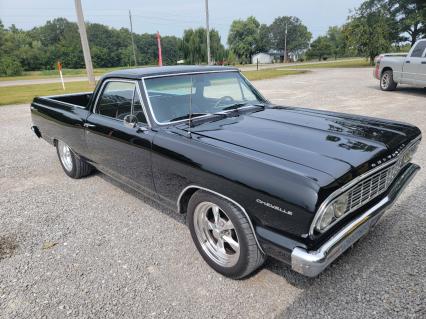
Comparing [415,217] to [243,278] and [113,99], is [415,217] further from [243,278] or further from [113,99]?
[113,99]

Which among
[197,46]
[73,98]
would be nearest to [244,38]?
[197,46]

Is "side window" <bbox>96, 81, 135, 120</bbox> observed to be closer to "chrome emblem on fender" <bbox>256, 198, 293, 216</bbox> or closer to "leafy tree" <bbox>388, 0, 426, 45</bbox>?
"chrome emblem on fender" <bbox>256, 198, 293, 216</bbox>

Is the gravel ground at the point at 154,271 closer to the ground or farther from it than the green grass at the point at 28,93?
closer to the ground

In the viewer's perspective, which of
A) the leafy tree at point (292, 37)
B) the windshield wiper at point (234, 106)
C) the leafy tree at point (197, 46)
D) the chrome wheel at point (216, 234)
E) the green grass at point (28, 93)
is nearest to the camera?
the chrome wheel at point (216, 234)

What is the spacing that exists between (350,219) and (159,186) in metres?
1.68

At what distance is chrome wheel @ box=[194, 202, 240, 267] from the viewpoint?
8.63 ft

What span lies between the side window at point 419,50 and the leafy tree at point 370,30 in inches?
896

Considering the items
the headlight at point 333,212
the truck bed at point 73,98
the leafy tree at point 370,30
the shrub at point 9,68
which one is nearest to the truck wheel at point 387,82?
the truck bed at point 73,98

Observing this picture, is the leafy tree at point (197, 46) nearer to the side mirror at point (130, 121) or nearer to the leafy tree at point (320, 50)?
the leafy tree at point (320, 50)

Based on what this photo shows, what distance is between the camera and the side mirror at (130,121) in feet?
10.7

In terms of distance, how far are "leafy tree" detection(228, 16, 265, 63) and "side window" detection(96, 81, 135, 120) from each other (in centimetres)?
9684

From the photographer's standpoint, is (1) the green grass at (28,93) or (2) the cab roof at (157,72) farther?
(1) the green grass at (28,93)

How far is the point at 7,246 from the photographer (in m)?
3.25

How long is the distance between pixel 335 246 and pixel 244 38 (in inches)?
4142
